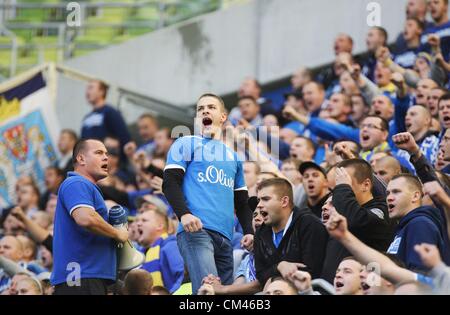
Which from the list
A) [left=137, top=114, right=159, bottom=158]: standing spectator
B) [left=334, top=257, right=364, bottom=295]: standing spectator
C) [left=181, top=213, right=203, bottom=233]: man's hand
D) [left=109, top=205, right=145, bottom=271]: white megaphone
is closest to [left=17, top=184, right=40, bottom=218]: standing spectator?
[left=137, top=114, right=159, bottom=158]: standing spectator

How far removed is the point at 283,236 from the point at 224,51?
7.76m

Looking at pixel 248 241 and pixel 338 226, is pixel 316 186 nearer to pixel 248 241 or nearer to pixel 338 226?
pixel 248 241

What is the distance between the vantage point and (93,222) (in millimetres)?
7703

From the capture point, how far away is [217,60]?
15859 millimetres

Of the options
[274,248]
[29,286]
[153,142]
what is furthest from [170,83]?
[274,248]

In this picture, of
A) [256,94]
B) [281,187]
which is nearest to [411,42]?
[256,94]

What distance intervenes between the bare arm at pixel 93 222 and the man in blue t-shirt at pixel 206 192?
0.46 m

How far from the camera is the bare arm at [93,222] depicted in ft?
25.3

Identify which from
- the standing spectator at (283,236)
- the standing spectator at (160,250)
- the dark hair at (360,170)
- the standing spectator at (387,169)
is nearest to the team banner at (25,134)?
the standing spectator at (160,250)

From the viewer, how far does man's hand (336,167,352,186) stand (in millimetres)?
8266

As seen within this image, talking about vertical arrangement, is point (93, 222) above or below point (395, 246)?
above

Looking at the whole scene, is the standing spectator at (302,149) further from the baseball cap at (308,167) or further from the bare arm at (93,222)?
the bare arm at (93,222)

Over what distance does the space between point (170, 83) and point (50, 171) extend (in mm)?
2948
